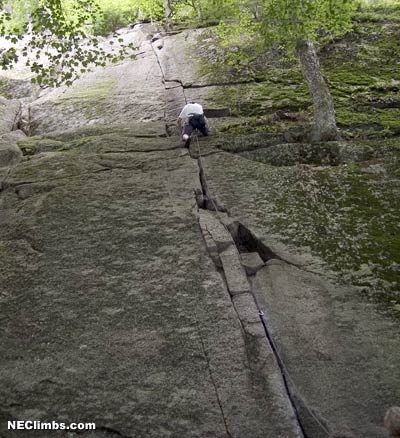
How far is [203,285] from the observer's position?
20.1 feet

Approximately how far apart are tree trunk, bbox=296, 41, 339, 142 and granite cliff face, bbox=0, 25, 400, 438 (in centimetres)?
54

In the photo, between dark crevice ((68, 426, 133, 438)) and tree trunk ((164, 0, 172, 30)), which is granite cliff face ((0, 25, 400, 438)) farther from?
tree trunk ((164, 0, 172, 30))

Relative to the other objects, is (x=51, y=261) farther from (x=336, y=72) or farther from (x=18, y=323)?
(x=336, y=72)

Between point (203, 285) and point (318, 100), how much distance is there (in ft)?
22.1

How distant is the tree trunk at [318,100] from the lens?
34.8 ft

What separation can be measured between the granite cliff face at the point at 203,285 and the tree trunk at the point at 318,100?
0.54 m

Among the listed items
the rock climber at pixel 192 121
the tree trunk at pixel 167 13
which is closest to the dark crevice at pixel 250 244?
the rock climber at pixel 192 121

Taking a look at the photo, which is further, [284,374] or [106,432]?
[284,374]

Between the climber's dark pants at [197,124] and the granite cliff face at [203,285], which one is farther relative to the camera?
the climber's dark pants at [197,124]

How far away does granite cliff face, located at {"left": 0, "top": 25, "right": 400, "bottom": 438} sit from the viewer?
4.66m

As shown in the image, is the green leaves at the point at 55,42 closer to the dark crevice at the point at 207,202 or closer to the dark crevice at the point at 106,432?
the dark crevice at the point at 207,202

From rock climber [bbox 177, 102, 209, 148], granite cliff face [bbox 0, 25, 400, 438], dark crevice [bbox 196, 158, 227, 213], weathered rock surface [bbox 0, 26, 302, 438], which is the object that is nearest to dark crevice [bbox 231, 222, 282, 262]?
granite cliff face [bbox 0, 25, 400, 438]

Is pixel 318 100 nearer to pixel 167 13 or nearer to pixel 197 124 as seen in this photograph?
pixel 197 124

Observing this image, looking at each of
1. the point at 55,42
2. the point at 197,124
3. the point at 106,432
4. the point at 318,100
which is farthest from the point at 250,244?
the point at 55,42
